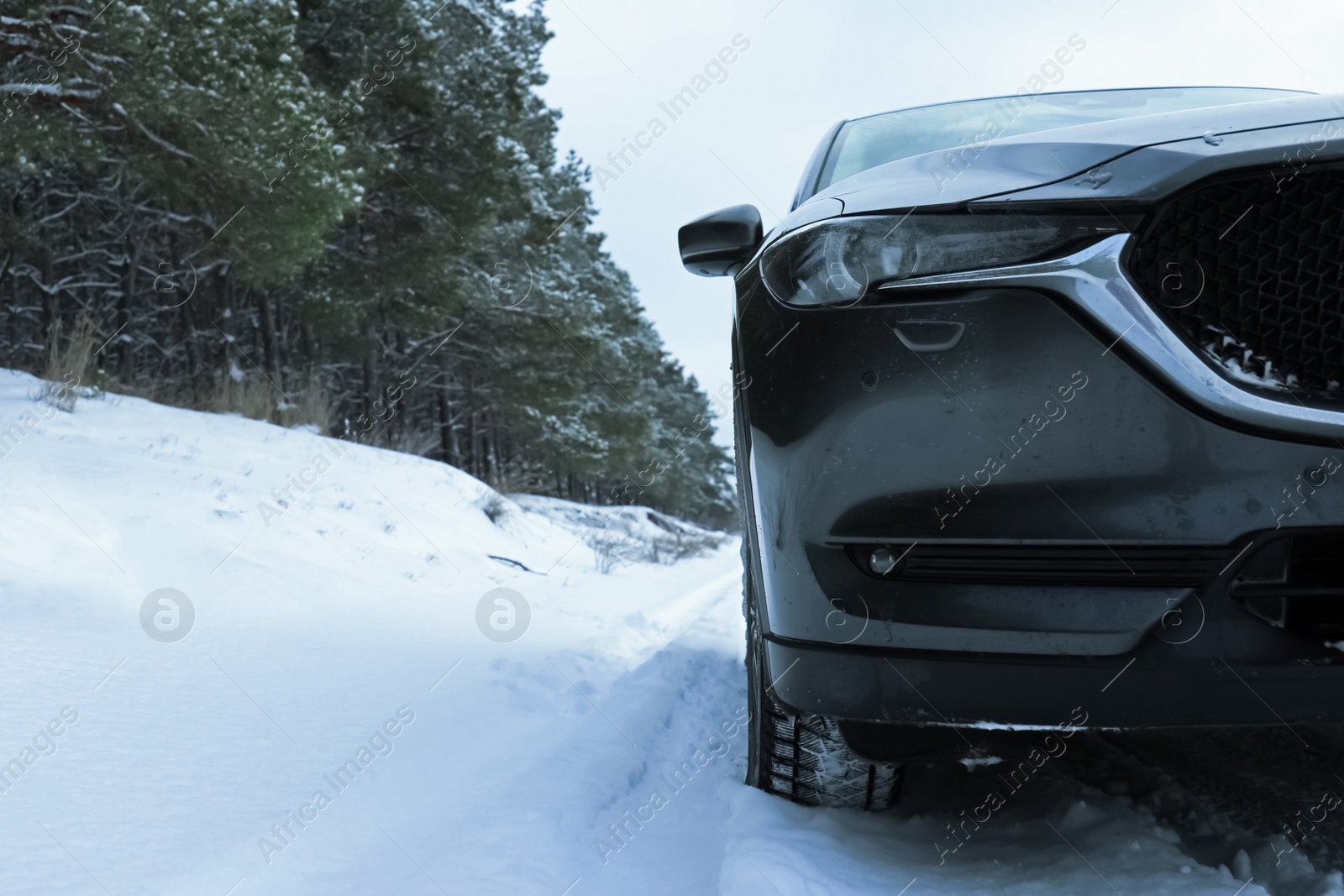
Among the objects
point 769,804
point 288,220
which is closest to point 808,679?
point 769,804

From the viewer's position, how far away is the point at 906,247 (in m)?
1.33

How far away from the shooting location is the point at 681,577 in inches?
313

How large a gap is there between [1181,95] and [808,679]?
2279 millimetres

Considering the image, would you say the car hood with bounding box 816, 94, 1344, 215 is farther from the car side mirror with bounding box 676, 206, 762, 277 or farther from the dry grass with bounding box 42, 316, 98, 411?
the dry grass with bounding box 42, 316, 98, 411

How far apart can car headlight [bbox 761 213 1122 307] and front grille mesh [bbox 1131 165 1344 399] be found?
0.10 meters

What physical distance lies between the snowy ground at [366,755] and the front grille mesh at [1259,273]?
2.87 feet

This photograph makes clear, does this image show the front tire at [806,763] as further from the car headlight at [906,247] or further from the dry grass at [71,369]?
the dry grass at [71,369]

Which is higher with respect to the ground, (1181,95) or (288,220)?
(288,220)

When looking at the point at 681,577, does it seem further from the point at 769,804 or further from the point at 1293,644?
the point at 1293,644

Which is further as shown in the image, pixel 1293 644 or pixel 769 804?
pixel 769 804

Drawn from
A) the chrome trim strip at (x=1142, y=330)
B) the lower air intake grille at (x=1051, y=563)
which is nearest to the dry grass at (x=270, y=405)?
the lower air intake grille at (x=1051, y=563)

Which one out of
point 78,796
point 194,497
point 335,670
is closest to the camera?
point 78,796

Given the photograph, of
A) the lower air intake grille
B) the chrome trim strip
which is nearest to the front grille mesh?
the chrome trim strip

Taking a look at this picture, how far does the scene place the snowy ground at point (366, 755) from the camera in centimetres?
147
